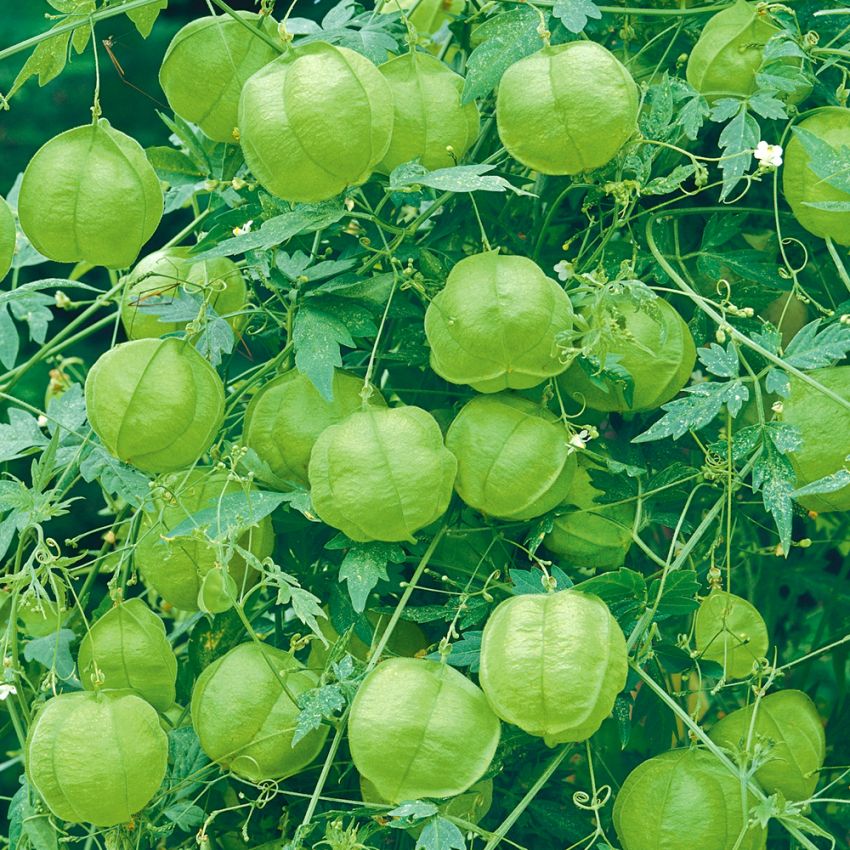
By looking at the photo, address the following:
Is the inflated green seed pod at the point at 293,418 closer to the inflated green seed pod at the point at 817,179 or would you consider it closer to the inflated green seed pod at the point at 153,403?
the inflated green seed pod at the point at 153,403

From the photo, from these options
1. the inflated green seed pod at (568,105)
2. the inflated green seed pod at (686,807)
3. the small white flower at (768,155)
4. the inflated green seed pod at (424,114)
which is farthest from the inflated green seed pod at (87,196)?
the inflated green seed pod at (686,807)

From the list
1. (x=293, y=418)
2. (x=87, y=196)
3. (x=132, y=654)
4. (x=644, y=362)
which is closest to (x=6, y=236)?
(x=87, y=196)

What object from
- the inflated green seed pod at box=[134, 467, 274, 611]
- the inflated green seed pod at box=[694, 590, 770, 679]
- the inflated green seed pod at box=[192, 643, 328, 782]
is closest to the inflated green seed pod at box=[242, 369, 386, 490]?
the inflated green seed pod at box=[134, 467, 274, 611]

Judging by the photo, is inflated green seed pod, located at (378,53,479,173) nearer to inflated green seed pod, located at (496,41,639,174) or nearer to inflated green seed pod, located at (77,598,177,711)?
inflated green seed pod, located at (496,41,639,174)

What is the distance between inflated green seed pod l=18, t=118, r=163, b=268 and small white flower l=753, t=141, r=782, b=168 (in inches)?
24.0

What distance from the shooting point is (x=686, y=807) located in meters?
1.05

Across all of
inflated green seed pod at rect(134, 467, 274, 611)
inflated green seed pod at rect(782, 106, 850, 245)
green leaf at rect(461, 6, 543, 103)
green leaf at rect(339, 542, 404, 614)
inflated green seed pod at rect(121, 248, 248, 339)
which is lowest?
inflated green seed pod at rect(134, 467, 274, 611)

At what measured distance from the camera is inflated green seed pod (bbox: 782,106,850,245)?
1.13 meters

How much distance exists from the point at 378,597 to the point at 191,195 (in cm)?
62

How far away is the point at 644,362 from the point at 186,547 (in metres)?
0.52

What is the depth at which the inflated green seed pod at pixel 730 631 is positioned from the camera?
1.14m

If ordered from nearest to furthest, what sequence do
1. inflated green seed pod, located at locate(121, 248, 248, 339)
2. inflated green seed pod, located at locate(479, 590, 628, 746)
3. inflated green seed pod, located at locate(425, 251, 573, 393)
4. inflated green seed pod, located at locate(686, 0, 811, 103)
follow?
1. inflated green seed pod, located at locate(479, 590, 628, 746)
2. inflated green seed pod, located at locate(425, 251, 573, 393)
3. inflated green seed pod, located at locate(686, 0, 811, 103)
4. inflated green seed pod, located at locate(121, 248, 248, 339)

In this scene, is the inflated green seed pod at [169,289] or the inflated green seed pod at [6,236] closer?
the inflated green seed pod at [6,236]

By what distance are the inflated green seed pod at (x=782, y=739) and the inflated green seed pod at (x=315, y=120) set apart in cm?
67
